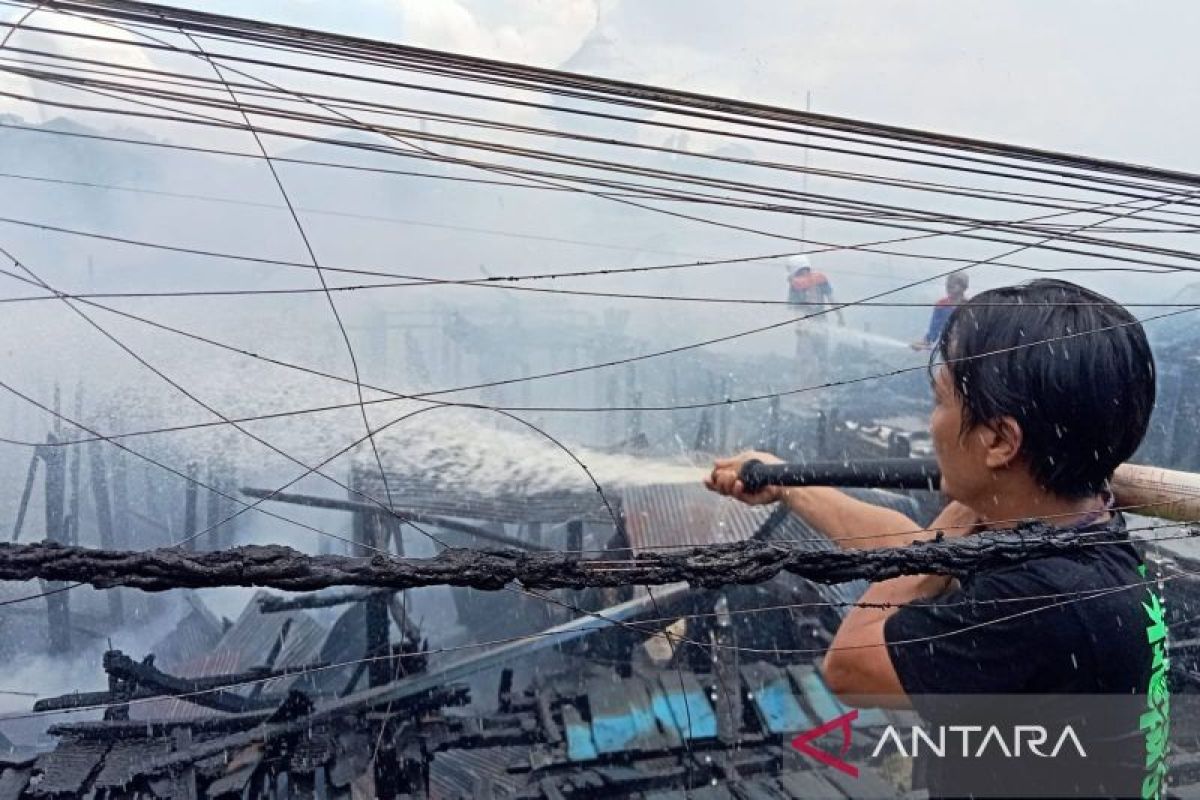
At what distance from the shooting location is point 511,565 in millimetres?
1951

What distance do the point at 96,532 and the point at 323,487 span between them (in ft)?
10.9

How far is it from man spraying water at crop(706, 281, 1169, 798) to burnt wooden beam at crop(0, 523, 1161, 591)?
0.24 ft

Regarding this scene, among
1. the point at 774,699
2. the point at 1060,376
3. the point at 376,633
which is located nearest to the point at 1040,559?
the point at 1060,376

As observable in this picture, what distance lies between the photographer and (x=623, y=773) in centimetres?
520

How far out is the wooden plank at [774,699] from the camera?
6070mm

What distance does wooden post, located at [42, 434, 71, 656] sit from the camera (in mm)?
9836

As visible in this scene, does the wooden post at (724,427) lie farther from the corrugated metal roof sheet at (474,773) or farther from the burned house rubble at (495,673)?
the corrugated metal roof sheet at (474,773)

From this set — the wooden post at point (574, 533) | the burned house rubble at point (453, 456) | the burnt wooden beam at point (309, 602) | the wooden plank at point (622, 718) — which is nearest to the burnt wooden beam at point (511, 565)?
the burned house rubble at point (453, 456)

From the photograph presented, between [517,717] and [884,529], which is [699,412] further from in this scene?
[884,529]

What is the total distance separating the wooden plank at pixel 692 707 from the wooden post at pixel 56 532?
7.71 meters

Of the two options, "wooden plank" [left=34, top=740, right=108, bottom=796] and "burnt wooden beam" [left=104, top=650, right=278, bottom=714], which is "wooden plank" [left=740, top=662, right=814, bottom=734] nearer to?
"burnt wooden beam" [left=104, top=650, right=278, bottom=714]

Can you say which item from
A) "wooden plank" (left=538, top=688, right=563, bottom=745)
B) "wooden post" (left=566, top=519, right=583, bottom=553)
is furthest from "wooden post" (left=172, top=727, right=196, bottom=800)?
"wooden post" (left=566, top=519, right=583, bottom=553)

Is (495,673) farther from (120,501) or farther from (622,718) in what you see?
(120,501)

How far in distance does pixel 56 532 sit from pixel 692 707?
353 inches
